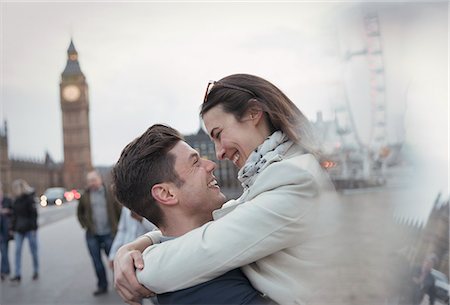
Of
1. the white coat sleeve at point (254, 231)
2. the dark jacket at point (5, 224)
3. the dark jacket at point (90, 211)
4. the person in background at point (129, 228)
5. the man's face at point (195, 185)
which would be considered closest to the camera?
the white coat sleeve at point (254, 231)

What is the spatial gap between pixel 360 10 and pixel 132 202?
1.05 metres

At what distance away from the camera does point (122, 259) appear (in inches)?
35.6

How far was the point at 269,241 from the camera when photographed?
0.79m

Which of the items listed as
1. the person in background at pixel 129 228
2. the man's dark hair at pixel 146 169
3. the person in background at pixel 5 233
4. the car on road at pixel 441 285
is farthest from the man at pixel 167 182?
the person in background at pixel 5 233

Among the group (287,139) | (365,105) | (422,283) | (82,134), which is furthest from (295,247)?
(82,134)

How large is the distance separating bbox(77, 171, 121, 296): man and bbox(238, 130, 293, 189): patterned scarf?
11.5 feet

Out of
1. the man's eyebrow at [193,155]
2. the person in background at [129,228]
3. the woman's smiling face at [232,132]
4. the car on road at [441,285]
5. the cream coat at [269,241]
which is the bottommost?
the person in background at [129,228]

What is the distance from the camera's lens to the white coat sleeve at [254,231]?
792 millimetres

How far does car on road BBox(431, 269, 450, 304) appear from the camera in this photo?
2.06 m

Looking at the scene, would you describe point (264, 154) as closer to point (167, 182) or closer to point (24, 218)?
point (167, 182)

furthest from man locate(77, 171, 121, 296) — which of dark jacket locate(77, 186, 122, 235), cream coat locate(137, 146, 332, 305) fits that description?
cream coat locate(137, 146, 332, 305)

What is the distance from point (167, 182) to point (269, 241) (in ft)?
0.67

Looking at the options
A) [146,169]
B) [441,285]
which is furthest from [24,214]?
[146,169]

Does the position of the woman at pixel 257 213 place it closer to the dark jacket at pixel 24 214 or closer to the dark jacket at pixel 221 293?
the dark jacket at pixel 221 293
